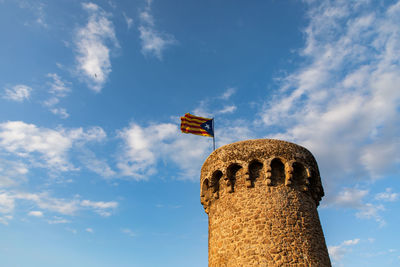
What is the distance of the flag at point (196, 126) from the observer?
15.2 meters

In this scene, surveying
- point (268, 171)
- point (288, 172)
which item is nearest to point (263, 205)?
point (268, 171)

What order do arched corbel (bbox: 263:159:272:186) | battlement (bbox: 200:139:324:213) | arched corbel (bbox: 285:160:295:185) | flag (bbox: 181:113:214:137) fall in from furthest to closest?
flag (bbox: 181:113:214:137)
battlement (bbox: 200:139:324:213)
arched corbel (bbox: 285:160:295:185)
arched corbel (bbox: 263:159:272:186)

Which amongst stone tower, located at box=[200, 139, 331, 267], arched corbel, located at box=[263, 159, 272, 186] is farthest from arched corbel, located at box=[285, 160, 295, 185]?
arched corbel, located at box=[263, 159, 272, 186]

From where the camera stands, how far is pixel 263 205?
10.4 metres

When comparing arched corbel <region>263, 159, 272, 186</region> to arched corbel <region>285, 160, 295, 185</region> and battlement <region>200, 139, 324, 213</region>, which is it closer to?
battlement <region>200, 139, 324, 213</region>

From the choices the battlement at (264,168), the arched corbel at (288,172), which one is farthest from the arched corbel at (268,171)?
the arched corbel at (288,172)

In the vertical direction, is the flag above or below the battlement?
above

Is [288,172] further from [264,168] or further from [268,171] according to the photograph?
[264,168]

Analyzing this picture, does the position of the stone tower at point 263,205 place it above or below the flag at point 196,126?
below

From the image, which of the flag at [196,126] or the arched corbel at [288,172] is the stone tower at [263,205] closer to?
the arched corbel at [288,172]

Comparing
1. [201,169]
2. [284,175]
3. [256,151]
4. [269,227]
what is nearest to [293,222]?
[269,227]

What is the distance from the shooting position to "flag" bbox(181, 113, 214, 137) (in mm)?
15211

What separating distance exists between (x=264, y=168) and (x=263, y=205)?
142 cm

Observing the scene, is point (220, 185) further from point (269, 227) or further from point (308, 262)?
point (308, 262)
